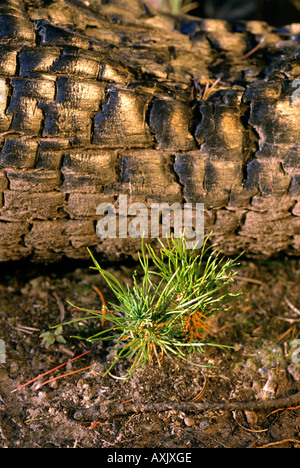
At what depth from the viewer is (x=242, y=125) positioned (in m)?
1.51

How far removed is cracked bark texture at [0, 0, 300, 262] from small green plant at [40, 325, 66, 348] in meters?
0.32

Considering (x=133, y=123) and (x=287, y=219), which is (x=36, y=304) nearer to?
(x=133, y=123)

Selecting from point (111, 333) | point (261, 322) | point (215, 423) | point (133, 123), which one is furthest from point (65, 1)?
point (215, 423)

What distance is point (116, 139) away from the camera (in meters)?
1.46

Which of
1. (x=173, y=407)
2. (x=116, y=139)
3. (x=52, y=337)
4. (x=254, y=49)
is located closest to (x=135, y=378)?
(x=173, y=407)

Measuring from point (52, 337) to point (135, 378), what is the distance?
0.36 m

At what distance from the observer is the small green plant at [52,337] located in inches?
61.2

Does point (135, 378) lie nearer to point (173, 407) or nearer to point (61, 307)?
point (173, 407)

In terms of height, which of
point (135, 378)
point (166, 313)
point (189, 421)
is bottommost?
point (189, 421)

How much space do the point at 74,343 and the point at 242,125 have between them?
1031 mm

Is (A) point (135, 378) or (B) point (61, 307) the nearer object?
(A) point (135, 378)

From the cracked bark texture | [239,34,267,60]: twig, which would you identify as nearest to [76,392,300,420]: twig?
the cracked bark texture

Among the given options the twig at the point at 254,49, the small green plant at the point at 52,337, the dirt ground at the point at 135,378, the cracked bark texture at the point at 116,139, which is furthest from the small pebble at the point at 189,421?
the twig at the point at 254,49

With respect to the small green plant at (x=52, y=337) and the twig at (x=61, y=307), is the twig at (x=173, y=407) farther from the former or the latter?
the twig at (x=61, y=307)
